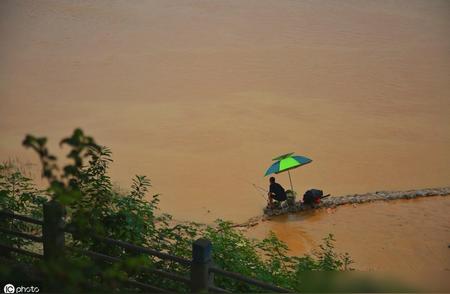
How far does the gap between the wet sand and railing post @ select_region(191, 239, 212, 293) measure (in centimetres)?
428

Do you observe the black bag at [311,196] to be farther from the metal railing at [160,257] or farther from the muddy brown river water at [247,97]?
the metal railing at [160,257]

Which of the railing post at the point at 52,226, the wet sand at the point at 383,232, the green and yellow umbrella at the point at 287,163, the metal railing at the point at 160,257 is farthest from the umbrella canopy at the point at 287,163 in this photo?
the railing post at the point at 52,226

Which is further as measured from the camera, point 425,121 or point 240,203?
point 425,121

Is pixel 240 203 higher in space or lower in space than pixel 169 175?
lower

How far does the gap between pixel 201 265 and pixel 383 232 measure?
582cm

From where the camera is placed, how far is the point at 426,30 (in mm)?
23281

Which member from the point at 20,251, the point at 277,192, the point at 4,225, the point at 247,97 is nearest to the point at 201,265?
the point at 20,251

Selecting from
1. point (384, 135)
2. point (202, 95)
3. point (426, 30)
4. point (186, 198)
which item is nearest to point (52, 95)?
point (202, 95)

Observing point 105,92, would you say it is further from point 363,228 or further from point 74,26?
point 363,228

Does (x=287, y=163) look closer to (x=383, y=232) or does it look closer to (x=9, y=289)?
(x=383, y=232)

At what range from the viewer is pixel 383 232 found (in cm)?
912

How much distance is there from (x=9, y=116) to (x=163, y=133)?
4.25 m

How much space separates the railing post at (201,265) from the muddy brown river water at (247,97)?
452cm

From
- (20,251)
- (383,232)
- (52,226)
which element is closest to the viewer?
(52,226)
